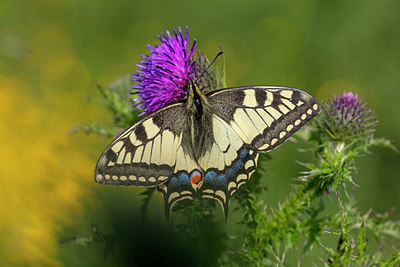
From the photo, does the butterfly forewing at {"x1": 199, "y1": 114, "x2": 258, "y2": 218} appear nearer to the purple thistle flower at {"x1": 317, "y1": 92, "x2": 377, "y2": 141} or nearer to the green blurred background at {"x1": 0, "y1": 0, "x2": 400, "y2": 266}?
the purple thistle flower at {"x1": 317, "y1": 92, "x2": 377, "y2": 141}

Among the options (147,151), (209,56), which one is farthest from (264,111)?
(209,56)

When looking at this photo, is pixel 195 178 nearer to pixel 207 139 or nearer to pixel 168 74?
pixel 207 139

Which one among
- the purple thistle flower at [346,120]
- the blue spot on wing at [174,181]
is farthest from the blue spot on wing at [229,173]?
the purple thistle flower at [346,120]

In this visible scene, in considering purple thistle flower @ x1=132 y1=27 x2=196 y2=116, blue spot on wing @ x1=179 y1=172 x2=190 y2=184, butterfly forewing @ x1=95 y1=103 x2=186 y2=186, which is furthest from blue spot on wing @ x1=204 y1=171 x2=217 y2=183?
purple thistle flower @ x1=132 y1=27 x2=196 y2=116

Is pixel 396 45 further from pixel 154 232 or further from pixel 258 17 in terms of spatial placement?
pixel 154 232

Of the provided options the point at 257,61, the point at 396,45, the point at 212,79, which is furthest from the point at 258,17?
the point at 212,79

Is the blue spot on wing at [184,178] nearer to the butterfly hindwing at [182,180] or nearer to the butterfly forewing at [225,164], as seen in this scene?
the butterfly hindwing at [182,180]
